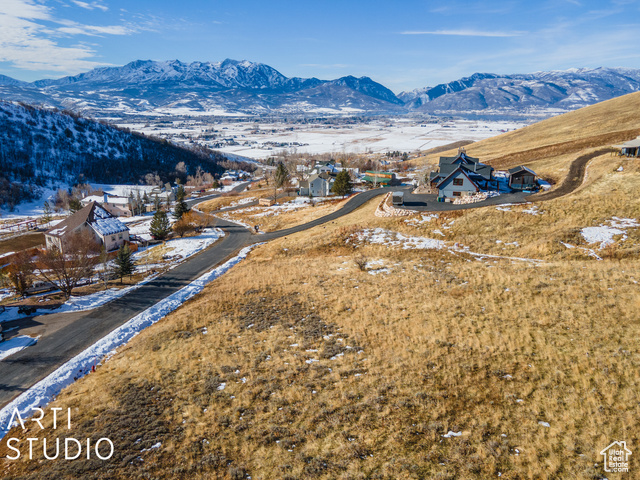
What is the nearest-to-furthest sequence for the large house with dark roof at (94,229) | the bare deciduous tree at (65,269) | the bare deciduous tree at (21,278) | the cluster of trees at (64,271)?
the bare deciduous tree at (65,269)
the cluster of trees at (64,271)
the bare deciduous tree at (21,278)
the large house with dark roof at (94,229)

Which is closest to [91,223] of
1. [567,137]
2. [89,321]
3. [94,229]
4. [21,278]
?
[94,229]

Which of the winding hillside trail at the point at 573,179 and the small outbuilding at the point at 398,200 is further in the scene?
the small outbuilding at the point at 398,200

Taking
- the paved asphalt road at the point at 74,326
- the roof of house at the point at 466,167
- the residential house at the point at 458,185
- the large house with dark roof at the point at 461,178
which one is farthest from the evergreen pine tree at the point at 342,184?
the paved asphalt road at the point at 74,326

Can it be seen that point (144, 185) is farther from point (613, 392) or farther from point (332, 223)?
point (613, 392)

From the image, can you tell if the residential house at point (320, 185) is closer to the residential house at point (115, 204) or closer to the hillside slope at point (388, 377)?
the hillside slope at point (388, 377)

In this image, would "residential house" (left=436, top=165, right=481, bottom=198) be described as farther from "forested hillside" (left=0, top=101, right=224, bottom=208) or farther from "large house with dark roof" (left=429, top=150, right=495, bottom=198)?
"forested hillside" (left=0, top=101, right=224, bottom=208)

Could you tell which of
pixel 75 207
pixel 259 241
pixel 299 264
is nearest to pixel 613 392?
pixel 299 264
